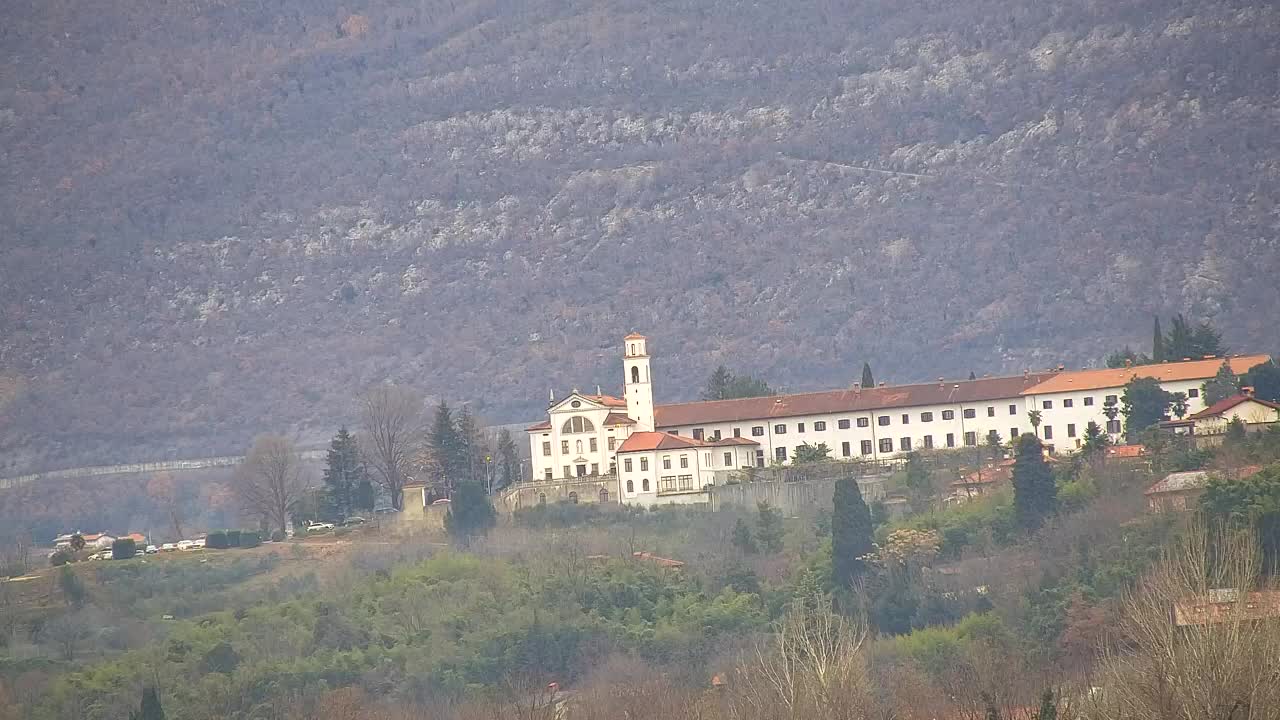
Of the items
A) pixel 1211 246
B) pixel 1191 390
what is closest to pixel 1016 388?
pixel 1191 390

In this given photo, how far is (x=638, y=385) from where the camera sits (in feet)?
312

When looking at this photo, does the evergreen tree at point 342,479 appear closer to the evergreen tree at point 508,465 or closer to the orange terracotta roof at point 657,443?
the evergreen tree at point 508,465

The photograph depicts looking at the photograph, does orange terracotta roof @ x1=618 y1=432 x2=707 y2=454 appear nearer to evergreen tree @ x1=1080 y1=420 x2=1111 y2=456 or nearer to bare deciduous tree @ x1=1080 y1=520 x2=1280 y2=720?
evergreen tree @ x1=1080 y1=420 x2=1111 y2=456

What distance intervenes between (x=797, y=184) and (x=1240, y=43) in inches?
1171

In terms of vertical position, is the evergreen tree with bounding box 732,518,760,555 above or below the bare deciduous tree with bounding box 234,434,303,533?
below

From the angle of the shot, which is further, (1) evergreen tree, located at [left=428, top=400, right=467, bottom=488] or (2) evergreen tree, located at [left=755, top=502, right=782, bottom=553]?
(1) evergreen tree, located at [left=428, top=400, right=467, bottom=488]

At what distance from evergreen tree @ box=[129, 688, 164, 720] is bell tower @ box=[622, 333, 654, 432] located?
91.0 ft

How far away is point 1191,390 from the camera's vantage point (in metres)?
87.2

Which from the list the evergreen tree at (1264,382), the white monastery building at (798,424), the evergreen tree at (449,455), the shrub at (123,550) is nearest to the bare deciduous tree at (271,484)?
the shrub at (123,550)

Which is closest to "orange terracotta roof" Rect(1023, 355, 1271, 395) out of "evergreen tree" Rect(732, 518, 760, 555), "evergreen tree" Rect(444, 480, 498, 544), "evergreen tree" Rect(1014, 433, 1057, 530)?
"evergreen tree" Rect(1014, 433, 1057, 530)

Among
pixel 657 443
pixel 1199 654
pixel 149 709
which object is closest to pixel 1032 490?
pixel 657 443

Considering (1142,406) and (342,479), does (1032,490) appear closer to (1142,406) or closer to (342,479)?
(1142,406)

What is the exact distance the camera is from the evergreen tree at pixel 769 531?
8575 centimetres

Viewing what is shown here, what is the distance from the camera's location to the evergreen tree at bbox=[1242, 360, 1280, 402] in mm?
85438
